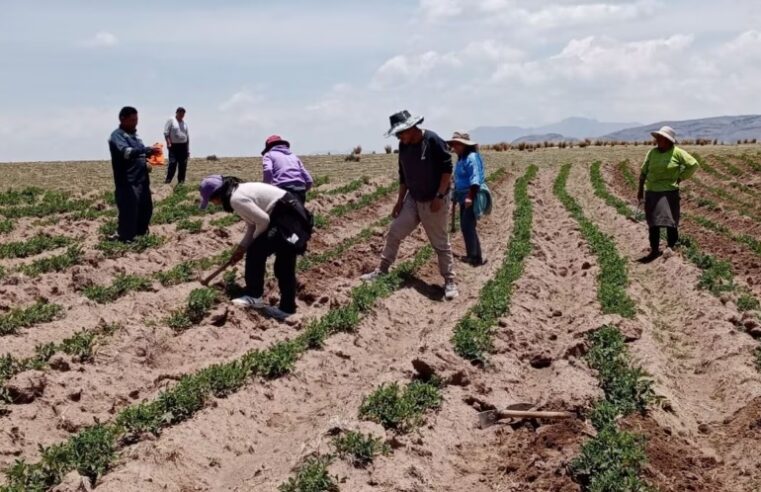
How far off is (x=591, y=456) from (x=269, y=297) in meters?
5.44

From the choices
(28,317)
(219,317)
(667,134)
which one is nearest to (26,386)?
(28,317)

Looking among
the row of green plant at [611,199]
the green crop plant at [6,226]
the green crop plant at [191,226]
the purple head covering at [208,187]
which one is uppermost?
the purple head covering at [208,187]

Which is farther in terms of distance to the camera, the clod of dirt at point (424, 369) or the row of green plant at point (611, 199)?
the row of green plant at point (611, 199)

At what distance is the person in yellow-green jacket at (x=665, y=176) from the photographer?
1178 cm

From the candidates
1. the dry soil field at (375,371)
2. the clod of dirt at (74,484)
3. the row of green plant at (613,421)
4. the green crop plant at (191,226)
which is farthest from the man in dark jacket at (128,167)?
the clod of dirt at (74,484)

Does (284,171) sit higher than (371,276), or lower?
higher

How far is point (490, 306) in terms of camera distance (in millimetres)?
8727

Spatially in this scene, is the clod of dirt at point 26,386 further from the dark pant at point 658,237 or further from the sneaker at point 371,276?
the dark pant at point 658,237

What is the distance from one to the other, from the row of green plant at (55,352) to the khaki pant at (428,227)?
3.85 m

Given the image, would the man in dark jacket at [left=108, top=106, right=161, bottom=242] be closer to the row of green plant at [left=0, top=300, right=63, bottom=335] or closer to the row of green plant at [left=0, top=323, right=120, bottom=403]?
the row of green plant at [left=0, top=300, right=63, bottom=335]

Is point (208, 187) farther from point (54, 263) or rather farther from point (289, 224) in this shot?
point (54, 263)

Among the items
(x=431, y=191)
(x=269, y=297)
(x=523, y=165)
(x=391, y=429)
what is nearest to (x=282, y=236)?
(x=269, y=297)

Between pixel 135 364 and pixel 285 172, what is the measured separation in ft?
9.36

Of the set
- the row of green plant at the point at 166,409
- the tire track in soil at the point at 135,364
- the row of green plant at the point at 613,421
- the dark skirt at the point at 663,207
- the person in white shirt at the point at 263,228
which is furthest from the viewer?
the dark skirt at the point at 663,207
